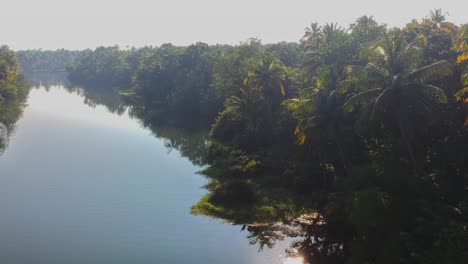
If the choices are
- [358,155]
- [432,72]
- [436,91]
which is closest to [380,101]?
[436,91]

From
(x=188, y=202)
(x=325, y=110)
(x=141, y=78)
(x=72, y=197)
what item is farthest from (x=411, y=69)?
(x=141, y=78)

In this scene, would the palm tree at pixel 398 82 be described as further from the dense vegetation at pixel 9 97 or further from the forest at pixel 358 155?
the dense vegetation at pixel 9 97

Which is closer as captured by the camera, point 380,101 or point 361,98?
point 380,101

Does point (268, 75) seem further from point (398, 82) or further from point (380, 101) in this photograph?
point (398, 82)

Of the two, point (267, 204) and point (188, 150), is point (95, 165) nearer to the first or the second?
point (188, 150)

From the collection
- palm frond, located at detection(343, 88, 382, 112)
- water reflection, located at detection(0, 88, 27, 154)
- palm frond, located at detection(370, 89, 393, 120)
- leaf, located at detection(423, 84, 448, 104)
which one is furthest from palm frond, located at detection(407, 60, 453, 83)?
water reflection, located at detection(0, 88, 27, 154)

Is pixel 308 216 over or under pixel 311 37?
under

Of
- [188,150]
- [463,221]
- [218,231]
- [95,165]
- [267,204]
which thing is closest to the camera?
[463,221]
